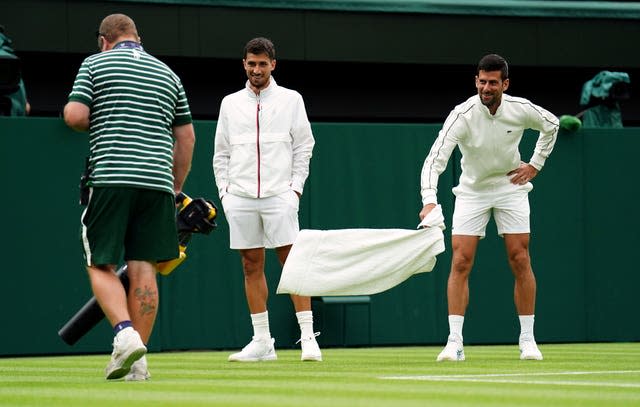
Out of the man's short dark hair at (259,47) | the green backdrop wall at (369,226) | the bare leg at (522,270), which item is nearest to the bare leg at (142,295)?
the man's short dark hair at (259,47)

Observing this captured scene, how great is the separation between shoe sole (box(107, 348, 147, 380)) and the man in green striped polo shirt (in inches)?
0.8

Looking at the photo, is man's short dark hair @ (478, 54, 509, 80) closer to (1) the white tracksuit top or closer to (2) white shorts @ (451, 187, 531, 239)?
(1) the white tracksuit top

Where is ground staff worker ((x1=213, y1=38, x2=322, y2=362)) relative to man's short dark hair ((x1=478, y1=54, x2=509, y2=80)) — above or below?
below

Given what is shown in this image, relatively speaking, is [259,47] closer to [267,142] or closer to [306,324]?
[267,142]

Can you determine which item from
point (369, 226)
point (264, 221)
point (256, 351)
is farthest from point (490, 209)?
point (369, 226)

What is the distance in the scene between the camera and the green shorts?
8.00m

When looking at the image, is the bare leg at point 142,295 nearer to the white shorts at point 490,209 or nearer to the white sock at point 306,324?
the white sock at point 306,324

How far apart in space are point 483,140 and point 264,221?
5.52 ft

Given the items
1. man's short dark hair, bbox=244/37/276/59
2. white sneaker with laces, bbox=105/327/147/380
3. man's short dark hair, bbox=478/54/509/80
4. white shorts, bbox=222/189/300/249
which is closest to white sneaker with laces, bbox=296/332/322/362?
white shorts, bbox=222/189/300/249

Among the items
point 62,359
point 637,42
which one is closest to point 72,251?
point 62,359

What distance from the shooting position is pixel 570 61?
796 inches

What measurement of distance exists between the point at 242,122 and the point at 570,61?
414 inches

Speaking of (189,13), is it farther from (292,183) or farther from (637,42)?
(292,183)

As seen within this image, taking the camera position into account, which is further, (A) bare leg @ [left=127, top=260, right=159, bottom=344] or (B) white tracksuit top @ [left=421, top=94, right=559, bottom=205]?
(B) white tracksuit top @ [left=421, top=94, right=559, bottom=205]
